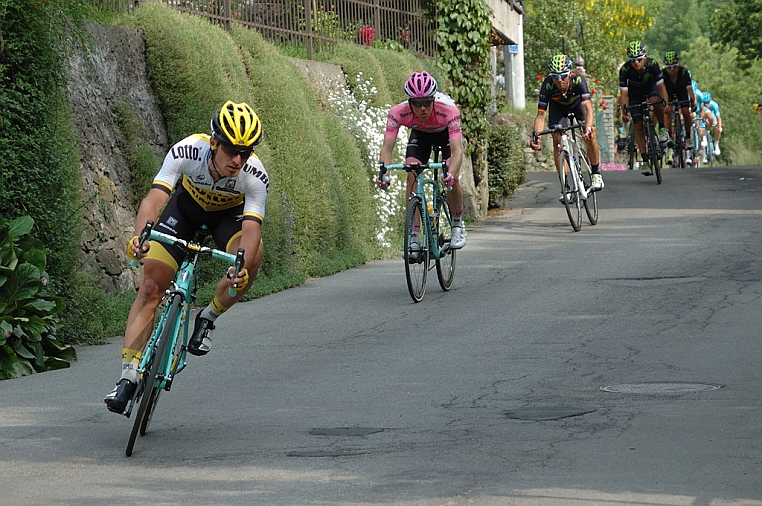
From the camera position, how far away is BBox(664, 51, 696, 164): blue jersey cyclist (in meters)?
25.5

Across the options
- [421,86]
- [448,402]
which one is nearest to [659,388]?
[448,402]

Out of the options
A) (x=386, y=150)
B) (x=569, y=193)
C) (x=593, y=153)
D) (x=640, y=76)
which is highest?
(x=640, y=76)

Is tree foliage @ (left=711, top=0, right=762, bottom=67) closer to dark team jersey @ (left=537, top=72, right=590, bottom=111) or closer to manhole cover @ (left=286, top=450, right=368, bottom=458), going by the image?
dark team jersey @ (left=537, top=72, right=590, bottom=111)

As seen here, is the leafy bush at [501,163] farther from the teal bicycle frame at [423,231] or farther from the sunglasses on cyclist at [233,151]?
the sunglasses on cyclist at [233,151]

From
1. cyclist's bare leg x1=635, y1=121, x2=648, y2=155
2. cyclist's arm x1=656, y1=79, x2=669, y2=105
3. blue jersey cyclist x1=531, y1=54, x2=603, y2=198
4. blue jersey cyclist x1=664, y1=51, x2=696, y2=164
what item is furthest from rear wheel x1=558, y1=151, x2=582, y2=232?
blue jersey cyclist x1=664, y1=51, x2=696, y2=164

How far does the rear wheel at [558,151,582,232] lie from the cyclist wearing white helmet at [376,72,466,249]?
4.30m

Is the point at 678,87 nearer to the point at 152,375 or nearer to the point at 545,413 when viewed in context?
the point at 545,413

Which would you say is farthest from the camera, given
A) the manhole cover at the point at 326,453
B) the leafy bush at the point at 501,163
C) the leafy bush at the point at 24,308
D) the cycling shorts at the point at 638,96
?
the leafy bush at the point at 501,163

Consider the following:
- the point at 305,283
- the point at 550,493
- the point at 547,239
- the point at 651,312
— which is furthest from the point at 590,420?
the point at 547,239

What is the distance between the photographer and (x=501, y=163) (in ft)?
77.3

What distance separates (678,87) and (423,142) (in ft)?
44.3

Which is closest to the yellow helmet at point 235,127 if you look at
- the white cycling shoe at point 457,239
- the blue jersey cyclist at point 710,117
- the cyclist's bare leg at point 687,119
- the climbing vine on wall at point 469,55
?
the white cycling shoe at point 457,239

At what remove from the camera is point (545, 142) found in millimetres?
39719

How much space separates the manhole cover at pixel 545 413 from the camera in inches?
306
